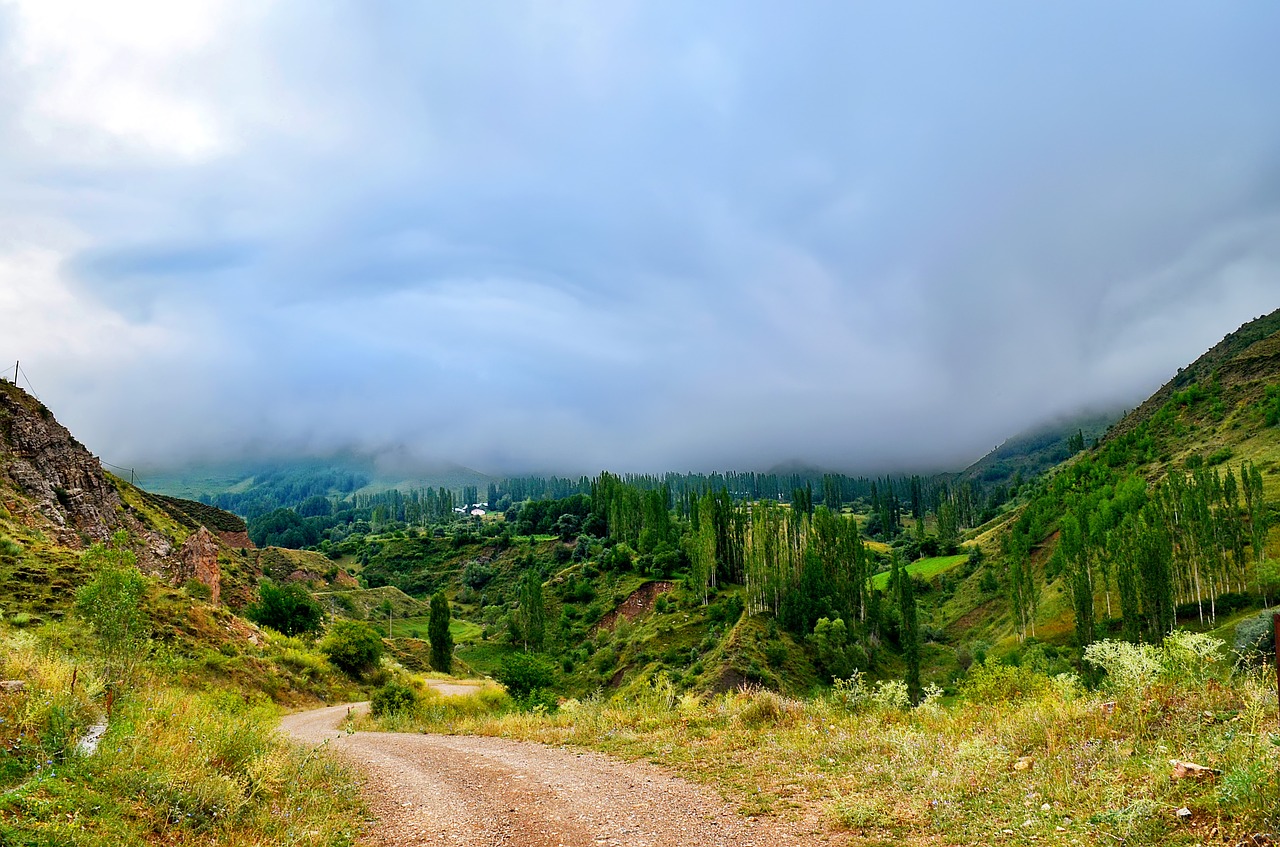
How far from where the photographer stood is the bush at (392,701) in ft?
102

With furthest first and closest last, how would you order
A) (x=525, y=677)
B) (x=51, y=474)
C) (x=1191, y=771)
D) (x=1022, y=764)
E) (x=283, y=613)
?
(x=283, y=613), (x=51, y=474), (x=525, y=677), (x=1022, y=764), (x=1191, y=771)

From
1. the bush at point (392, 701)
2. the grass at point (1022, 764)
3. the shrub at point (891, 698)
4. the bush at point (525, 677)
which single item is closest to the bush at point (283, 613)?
the bush at point (392, 701)

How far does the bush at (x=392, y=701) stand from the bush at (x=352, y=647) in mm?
19449

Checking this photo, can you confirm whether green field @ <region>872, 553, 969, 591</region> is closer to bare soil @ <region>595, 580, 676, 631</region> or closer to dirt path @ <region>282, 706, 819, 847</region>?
bare soil @ <region>595, 580, 676, 631</region>

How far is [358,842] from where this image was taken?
9.66m

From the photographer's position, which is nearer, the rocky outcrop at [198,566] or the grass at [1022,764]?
the grass at [1022,764]

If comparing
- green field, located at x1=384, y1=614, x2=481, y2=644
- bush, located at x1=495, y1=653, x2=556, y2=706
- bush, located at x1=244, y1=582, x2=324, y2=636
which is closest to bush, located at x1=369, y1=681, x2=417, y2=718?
bush, located at x1=495, y1=653, x2=556, y2=706

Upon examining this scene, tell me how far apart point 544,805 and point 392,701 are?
24.6 meters

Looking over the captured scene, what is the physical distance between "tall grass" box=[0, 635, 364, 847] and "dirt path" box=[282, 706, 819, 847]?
3.78ft

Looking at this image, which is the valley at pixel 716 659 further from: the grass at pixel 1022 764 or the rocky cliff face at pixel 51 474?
the rocky cliff face at pixel 51 474

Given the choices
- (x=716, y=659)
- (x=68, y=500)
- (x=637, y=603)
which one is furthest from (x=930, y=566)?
(x=68, y=500)

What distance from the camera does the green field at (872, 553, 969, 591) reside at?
126 meters

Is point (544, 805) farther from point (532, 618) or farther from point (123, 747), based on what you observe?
point (532, 618)

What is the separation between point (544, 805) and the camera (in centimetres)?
1107
